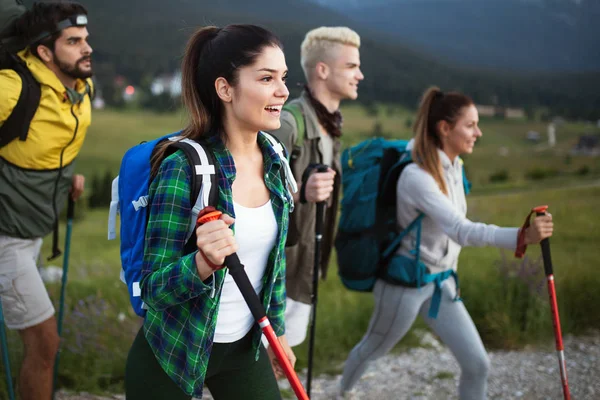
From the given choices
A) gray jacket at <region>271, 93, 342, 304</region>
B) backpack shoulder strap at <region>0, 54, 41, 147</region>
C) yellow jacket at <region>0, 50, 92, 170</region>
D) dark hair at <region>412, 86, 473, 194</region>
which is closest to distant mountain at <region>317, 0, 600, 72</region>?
dark hair at <region>412, 86, 473, 194</region>

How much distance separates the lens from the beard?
3.65 meters

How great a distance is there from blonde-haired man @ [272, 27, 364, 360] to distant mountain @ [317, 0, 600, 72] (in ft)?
28.3

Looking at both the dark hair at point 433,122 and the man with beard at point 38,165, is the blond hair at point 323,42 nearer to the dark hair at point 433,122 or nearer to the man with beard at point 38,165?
the dark hair at point 433,122

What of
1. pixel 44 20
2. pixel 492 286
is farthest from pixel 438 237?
pixel 44 20

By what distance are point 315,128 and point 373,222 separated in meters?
0.69

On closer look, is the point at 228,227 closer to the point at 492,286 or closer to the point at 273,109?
the point at 273,109

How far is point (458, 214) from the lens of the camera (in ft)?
11.1

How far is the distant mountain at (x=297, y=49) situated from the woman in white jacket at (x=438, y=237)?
93.0 inches

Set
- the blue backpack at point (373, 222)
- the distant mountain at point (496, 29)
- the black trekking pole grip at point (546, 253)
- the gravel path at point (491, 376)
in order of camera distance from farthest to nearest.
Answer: the distant mountain at point (496, 29) < the gravel path at point (491, 376) < the blue backpack at point (373, 222) < the black trekking pole grip at point (546, 253)

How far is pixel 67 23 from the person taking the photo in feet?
12.2

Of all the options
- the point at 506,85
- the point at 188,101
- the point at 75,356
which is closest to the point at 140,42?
the point at 506,85

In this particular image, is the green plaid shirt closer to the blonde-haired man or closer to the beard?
the blonde-haired man

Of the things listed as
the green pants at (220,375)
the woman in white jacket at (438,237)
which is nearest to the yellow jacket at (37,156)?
the green pants at (220,375)

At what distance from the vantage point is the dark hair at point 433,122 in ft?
12.1
